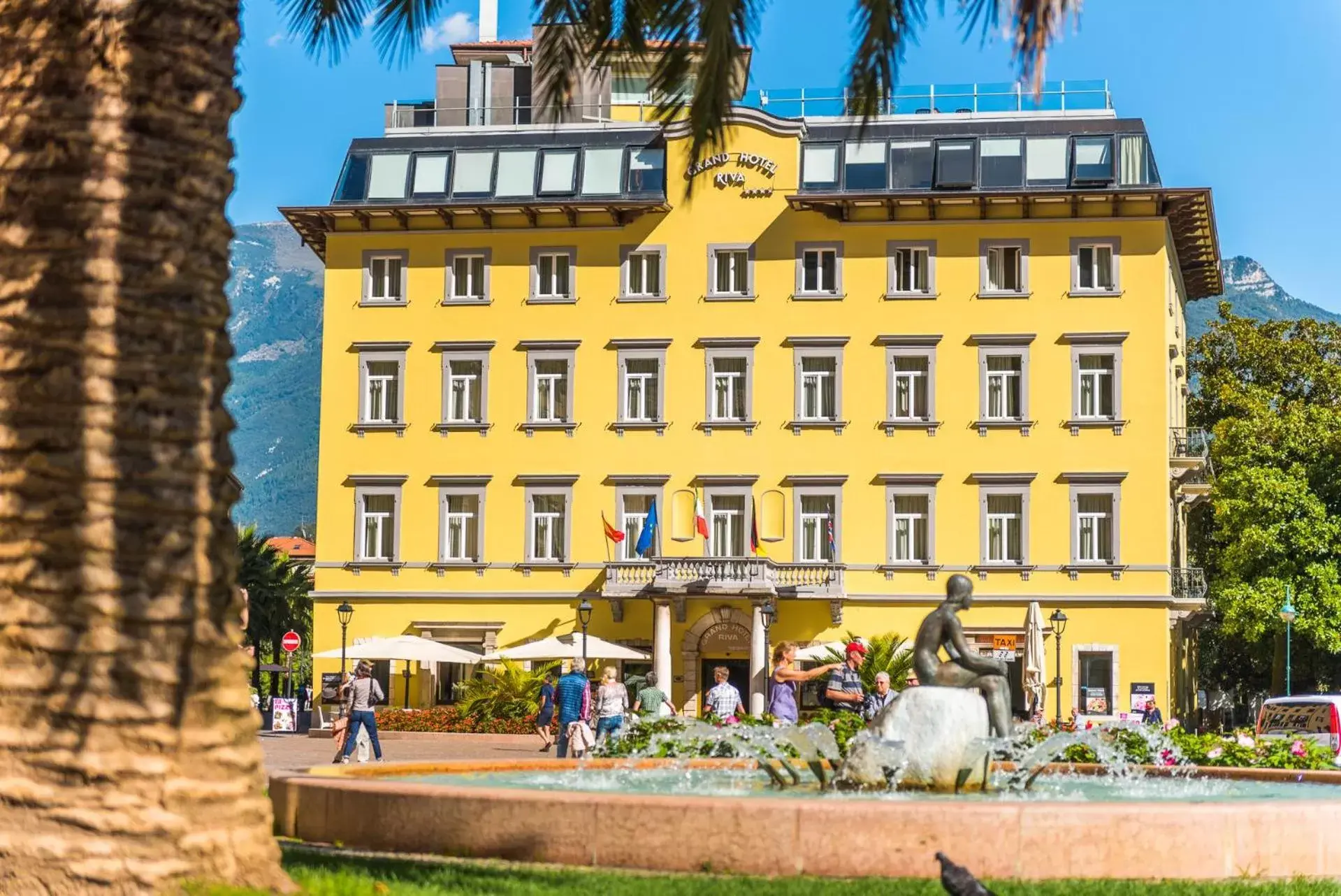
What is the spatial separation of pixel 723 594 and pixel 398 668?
867cm

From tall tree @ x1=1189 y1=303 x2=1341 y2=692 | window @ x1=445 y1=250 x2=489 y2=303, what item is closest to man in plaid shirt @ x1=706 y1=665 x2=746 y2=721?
window @ x1=445 y1=250 x2=489 y2=303

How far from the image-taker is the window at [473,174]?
53.4 metres

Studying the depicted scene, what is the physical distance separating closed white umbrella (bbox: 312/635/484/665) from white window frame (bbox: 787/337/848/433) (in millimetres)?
9820

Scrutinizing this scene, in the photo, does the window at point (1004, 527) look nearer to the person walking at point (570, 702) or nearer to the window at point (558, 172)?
the window at point (558, 172)

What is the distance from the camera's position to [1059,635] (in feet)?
159

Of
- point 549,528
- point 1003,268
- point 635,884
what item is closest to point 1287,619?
point 1003,268

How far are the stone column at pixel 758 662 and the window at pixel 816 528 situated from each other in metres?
1.85

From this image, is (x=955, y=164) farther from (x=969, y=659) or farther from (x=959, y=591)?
(x=969, y=659)

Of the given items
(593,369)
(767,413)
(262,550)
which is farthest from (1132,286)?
(262,550)

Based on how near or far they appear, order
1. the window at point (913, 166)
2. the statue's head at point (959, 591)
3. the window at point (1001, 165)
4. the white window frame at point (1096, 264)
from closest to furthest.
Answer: the statue's head at point (959, 591), the white window frame at point (1096, 264), the window at point (1001, 165), the window at point (913, 166)

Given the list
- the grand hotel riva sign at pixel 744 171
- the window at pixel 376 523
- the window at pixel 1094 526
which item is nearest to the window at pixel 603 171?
the grand hotel riva sign at pixel 744 171

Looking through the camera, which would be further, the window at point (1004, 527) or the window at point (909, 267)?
the window at point (909, 267)

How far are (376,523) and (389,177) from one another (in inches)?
347

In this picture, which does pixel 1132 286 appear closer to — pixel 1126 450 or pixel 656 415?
pixel 1126 450
